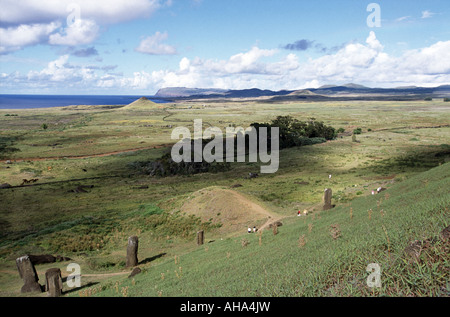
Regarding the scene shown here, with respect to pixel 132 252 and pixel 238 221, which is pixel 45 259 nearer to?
pixel 132 252

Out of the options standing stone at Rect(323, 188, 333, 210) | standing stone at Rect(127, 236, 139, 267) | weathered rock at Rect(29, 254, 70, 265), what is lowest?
weathered rock at Rect(29, 254, 70, 265)

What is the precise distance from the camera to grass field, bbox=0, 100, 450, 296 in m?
9.01

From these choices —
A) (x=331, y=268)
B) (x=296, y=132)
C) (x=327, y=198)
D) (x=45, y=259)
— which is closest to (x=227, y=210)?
(x=327, y=198)

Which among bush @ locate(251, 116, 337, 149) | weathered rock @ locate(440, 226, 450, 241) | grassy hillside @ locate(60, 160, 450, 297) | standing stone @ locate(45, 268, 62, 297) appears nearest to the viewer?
grassy hillside @ locate(60, 160, 450, 297)

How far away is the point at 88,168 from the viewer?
198 feet

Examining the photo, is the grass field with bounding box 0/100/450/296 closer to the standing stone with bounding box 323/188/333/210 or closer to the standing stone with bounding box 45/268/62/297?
the standing stone with bounding box 45/268/62/297

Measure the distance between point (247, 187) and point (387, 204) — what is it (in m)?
25.9

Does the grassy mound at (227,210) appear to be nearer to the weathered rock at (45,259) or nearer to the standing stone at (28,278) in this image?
the weathered rock at (45,259)

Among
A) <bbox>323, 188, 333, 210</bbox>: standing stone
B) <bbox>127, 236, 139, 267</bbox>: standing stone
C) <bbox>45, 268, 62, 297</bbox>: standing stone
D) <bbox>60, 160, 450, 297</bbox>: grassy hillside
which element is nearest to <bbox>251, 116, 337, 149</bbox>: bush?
<bbox>323, 188, 333, 210</bbox>: standing stone

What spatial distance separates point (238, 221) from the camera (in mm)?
27250

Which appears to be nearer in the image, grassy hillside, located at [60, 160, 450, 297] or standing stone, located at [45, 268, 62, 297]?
grassy hillside, located at [60, 160, 450, 297]

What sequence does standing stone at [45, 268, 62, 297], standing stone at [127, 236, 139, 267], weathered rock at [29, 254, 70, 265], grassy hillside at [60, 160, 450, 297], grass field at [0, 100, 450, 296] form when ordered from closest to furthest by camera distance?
1. grassy hillside at [60, 160, 450, 297]
2. grass field at [0, 100, 450, 296]
3. standing stone at [45, 268, 62, 297]
4. standing stone at [127, 236, 139, 267]
5. weathered rock at [29, 254, 70, 265]

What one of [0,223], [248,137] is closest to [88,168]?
[0,223]
